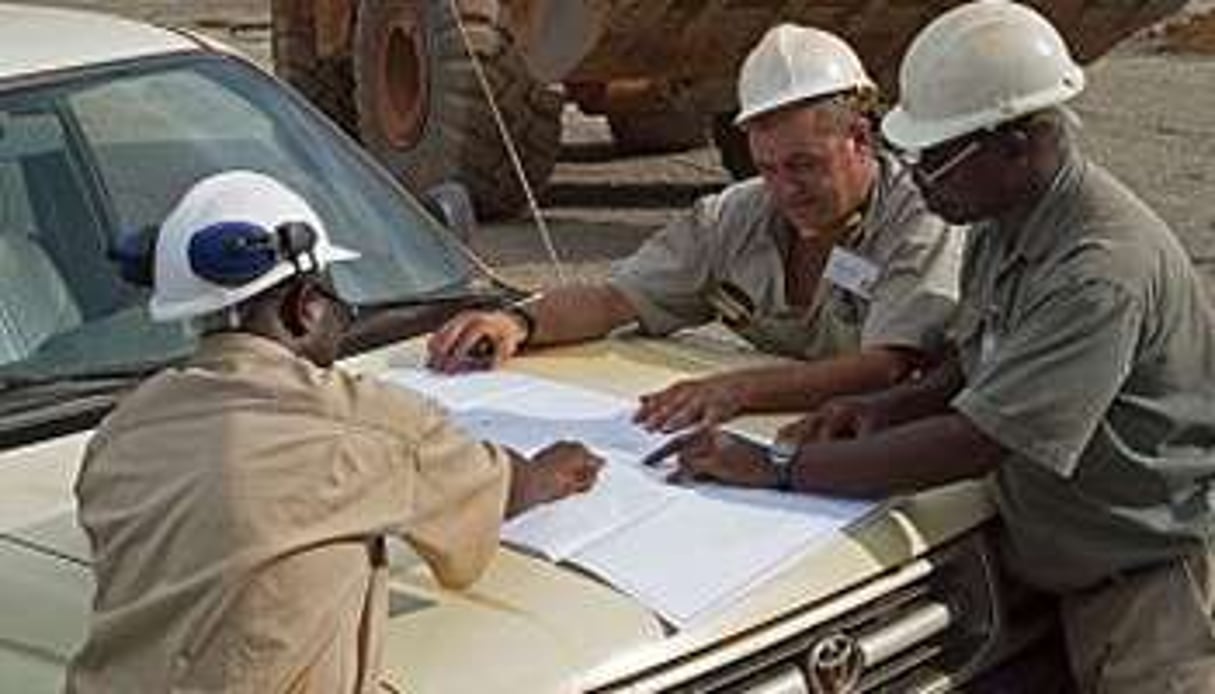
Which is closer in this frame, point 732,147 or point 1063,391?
point 1063,391

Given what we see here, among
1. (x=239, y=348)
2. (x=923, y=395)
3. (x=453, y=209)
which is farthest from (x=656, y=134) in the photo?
(x=239, y=348)

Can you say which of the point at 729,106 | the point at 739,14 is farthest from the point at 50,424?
the point at 729,106

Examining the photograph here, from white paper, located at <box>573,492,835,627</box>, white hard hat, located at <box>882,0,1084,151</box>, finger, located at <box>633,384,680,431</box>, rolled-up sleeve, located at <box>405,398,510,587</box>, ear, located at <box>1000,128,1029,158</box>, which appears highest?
white hard hat, located at <box>882,0,1084,151</box>

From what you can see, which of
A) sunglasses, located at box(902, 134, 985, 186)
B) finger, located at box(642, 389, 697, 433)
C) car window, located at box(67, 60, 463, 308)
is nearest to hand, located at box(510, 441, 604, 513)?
finger, located at box(642, 389, 697, 433)

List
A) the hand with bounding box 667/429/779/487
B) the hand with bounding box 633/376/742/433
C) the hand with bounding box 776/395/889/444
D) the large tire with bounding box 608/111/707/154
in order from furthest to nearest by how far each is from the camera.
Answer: the large tire with bounding box 608/111/707/154 < the hand with bounding box 633/376/742/433 < the hand with bounding box 776/395/889/444 < the hand with bounding box 667/429/779/487

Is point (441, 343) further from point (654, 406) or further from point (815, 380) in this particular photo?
point (815, 380)

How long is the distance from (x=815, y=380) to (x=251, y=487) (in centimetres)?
157

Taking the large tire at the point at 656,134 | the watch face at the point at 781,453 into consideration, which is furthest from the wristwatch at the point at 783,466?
the large tire at the point at 656,134

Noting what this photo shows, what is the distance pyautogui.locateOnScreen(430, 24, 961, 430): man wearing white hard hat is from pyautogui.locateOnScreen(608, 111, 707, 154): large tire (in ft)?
32.2

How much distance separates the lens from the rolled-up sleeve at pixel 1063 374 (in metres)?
3.57

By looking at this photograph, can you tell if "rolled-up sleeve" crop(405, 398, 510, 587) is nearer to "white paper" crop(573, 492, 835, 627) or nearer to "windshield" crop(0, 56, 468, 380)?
"white paper" crop(573, 492, 835, 627)

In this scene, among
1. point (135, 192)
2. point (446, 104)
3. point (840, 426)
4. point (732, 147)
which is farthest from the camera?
point (732, 147)

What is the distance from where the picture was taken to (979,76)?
3650mm

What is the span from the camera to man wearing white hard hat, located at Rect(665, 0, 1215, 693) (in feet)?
11.8
